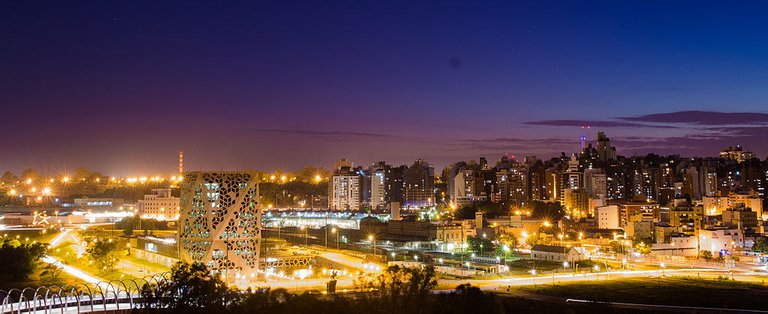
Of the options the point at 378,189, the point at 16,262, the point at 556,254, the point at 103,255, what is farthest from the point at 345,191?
the point at 16,262

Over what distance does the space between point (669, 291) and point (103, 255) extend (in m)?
14.3

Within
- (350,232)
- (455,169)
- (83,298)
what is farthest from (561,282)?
(455,169)

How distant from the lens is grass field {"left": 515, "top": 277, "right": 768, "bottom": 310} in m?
15.3

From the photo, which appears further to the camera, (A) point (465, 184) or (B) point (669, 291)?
(A) point (465, 184)

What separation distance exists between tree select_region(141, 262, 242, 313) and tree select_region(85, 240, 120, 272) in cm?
665

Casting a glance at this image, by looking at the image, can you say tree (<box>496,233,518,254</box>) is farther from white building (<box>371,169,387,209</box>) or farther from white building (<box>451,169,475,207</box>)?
white building (<box>371,169,387,209</box>)

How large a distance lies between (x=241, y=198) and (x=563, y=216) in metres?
27.9

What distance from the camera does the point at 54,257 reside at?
65.3 ft

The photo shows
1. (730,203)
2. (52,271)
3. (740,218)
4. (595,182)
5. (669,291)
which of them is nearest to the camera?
(669,291)

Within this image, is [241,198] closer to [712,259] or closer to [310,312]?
[310,312]

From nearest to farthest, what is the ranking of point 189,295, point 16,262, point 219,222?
point 189,295
point 219,222
point 16,262

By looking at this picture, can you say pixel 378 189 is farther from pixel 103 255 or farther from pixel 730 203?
pixel 103 255

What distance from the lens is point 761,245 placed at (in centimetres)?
2538

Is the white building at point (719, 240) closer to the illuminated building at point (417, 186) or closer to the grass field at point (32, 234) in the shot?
the grass field at point (32, 234)
